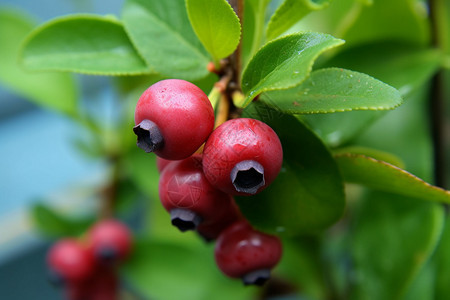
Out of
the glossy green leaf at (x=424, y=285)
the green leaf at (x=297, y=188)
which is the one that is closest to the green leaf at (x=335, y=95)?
the green leaf at (x=297, y=188)

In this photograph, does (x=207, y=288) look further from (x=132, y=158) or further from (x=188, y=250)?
(x=132, y=158)

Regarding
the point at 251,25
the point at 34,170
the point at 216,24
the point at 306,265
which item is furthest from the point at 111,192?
the point at 34,170

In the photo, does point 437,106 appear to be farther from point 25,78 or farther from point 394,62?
point 25,78

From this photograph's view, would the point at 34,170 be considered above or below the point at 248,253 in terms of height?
below

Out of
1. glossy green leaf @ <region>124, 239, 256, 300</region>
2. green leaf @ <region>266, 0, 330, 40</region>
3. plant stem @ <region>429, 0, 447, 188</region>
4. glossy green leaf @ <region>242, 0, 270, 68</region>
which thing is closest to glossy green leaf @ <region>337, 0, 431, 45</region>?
plant stem @ <region>429, 0, 447, 188</region>

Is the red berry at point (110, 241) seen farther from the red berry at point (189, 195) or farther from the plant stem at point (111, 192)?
the red berry at point (189, 195)

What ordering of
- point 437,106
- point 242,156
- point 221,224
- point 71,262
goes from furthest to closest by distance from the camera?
point 71,262 < point 437,106 < point 221,224 < point 242,156

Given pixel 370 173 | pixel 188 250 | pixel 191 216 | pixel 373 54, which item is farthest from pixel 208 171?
pixel 188 250
